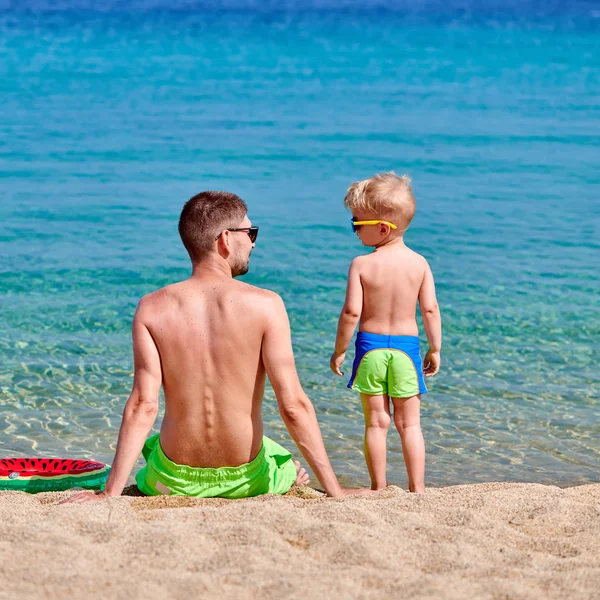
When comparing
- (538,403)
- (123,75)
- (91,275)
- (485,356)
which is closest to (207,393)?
(538,403)

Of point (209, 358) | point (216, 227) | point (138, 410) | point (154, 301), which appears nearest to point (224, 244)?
point (216, 227)

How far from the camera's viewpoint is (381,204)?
15.0 ft

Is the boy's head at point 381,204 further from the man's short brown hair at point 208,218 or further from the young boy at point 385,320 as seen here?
the man's short brown hair at point 208,218

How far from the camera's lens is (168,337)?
397 cm

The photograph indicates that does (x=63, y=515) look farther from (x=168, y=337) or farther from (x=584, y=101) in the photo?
(x=584, y=101)

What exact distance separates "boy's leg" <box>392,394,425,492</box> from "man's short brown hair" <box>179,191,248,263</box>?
4.41ft

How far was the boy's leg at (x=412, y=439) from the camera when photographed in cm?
473

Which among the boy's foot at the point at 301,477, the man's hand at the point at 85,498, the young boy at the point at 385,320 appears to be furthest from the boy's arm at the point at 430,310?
the man's hand at the point at 85,498

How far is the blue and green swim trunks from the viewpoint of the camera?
15.3 ft

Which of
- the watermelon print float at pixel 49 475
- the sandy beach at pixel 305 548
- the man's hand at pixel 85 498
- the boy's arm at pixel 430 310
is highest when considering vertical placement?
the boy's arm at pixel 430 310

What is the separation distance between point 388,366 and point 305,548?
153 cm

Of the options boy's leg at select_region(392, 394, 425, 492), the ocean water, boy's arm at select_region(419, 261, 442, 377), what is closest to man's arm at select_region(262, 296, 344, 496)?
boy's leg at select_region(392, 394, 425, 492)

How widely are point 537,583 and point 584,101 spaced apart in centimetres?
2211

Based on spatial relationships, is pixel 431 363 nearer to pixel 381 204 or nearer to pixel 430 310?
pixel 430 310
